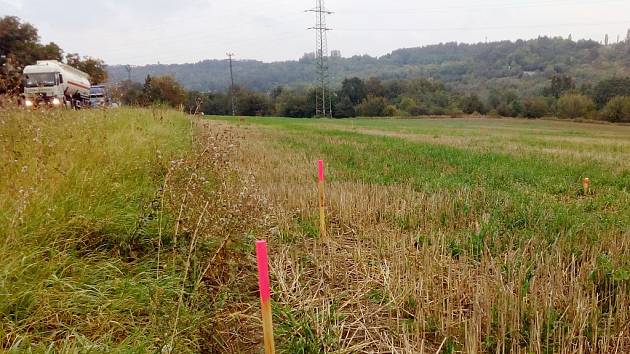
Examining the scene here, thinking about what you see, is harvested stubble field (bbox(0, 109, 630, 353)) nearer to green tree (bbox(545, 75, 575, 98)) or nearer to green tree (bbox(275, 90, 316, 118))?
green tree (bbox(275, 90, 316, 118))

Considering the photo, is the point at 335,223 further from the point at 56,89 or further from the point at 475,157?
the point at 56,89

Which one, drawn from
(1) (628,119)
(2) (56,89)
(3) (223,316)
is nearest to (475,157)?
(3) (223,316)

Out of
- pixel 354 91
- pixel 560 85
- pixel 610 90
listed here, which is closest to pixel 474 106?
pixel 560 85

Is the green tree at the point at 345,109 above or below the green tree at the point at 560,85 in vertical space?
below

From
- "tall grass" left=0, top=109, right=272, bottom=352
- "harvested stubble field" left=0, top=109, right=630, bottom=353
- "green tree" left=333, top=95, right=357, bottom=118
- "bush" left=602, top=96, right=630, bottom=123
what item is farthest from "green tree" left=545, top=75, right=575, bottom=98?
"tall grass" left=0, top=109, right=272, bottom=352

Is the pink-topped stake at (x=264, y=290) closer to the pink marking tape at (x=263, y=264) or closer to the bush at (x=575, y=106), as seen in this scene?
the pink marking tape at (x=263, y=264)

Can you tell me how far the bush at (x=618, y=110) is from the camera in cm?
5425

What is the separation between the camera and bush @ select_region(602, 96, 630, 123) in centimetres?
5425

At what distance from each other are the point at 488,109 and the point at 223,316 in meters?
82.7

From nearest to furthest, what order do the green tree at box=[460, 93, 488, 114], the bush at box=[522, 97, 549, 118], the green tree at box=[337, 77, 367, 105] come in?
the bush at box=[522, 97, 549, 118] < the green tree at box=[460, 93, 488, 114] < the green tree at box=[337, 77, 367, 105]

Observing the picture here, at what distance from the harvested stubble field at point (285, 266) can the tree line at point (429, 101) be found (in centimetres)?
5789

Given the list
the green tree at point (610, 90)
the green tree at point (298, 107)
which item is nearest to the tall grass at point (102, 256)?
the green tree at point (610, 90)

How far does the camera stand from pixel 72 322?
2.30 m

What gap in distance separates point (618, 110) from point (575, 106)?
7.68 m
